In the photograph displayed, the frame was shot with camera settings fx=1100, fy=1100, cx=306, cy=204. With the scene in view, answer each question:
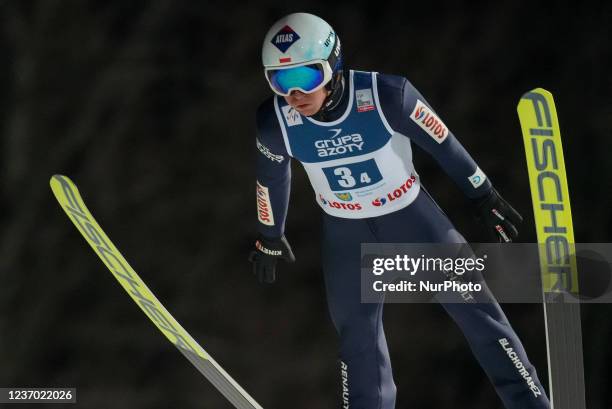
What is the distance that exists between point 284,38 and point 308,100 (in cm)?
21

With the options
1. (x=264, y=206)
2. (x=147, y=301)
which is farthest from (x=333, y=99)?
(x=147, y=301)

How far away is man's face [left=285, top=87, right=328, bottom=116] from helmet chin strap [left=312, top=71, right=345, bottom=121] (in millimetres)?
17

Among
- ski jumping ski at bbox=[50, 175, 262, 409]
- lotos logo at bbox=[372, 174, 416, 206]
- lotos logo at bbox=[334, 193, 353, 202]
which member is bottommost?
ski jumping ski at bbox=[50, 175, 262, 409]

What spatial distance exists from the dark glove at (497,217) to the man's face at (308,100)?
62cm

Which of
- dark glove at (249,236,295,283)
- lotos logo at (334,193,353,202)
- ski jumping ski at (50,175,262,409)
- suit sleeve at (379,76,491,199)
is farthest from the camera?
ski jumping ski at (50,175,262,409)

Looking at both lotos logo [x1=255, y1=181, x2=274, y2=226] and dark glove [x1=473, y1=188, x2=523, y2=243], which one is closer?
dark glove [x1=473, y1=188, x2=523, y2=243]

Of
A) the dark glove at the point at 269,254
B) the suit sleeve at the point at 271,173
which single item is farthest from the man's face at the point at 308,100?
the dark glove at the point at 269,254

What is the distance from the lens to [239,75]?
4656 millimetres

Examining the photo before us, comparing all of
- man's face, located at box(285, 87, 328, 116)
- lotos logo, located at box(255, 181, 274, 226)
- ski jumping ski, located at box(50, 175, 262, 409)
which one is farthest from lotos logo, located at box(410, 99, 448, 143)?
ski jumping ski, located at box(50, 175, 262, 409)

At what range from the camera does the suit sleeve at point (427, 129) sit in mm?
3490

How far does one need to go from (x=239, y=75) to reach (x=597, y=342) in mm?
1974

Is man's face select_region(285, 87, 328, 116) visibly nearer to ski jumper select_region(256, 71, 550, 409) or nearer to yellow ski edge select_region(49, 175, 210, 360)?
ski jumper select_region(256, 71, 550, 409)

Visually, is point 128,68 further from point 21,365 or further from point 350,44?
point 21,365

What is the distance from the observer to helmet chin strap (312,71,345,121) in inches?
137
